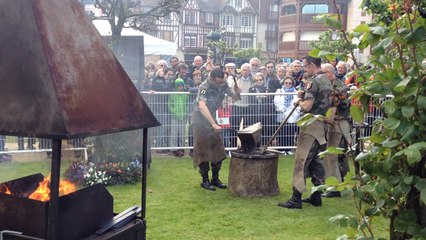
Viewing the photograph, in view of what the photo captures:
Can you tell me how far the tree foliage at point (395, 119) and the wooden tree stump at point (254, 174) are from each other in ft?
14.4

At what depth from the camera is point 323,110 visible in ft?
20.2

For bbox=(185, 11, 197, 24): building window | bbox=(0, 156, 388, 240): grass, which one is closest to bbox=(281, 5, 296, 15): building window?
bbox=(185, 11, 197, 24): building window

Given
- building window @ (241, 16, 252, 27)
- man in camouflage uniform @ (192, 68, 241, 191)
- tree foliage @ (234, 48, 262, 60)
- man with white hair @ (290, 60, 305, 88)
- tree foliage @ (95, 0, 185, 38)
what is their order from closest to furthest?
man in camouflage uniform @ (192, 68, 241, 191), tree foliage @ (95, 0, 185, 38), man with white hair @ (290, 60, 305, 88), tree foliage @ (234, 48, 262, 60), building window @ (241, 16, 252, 27)

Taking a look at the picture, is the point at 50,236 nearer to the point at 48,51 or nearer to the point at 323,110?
the point at 48,51

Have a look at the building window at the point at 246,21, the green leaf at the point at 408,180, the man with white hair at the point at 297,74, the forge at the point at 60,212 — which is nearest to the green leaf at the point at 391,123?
the green leaf at the point at 408,180

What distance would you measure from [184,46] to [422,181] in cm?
6404

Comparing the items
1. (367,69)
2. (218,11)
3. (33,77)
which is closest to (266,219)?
(33,77)

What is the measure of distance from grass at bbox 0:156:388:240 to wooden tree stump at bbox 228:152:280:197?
0.12 metres

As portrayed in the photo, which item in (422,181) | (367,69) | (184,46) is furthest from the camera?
(184,46)

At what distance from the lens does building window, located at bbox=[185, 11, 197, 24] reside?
66125mm

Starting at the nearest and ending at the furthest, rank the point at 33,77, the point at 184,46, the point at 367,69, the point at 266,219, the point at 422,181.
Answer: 1. the point at 422,181
2. the point at 367,69
3. the point at 33,77
4. the point at 266,219
5. the point at 184,46

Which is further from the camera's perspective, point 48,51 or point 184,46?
point 184,46

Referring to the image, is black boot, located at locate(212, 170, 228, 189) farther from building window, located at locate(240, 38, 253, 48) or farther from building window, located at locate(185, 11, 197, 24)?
building window, located at locate(240, 38, 253, 48)

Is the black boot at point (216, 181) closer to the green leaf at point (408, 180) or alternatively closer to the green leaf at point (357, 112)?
the green leaf at point (357, 112)
